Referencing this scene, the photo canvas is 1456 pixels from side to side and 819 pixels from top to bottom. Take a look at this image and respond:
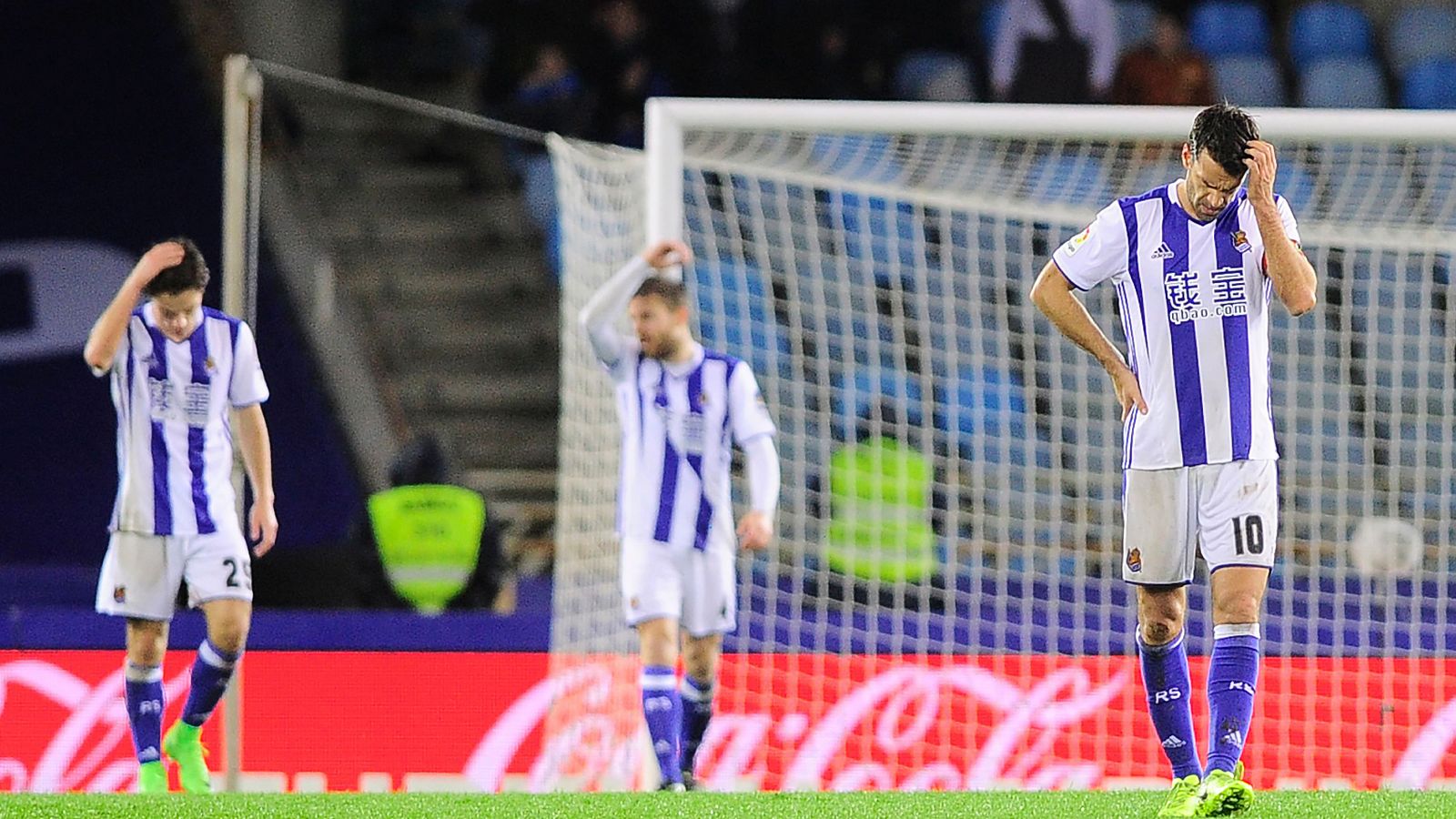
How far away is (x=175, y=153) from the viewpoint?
12133 mm

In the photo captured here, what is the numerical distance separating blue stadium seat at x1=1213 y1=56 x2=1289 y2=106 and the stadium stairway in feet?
14.0

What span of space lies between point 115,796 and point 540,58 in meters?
7.95

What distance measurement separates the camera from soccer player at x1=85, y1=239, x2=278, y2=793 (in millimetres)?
6172

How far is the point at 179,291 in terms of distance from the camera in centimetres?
608

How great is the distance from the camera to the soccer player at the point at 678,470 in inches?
260

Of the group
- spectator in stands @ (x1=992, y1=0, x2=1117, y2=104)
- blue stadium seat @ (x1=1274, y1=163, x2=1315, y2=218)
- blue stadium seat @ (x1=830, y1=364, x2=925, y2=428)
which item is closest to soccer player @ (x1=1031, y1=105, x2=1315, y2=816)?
blue stadium seat @ (x1=830, y1=364, x2=925, y2=428)

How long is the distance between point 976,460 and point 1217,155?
187 inches

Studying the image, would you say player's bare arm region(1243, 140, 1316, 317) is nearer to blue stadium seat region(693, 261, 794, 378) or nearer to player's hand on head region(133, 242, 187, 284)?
player's hand on head region(133, 242, 187, 284)

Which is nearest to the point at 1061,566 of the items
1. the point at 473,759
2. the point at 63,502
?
the point at 473,759

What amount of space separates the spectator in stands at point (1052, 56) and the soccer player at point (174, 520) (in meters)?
6.61

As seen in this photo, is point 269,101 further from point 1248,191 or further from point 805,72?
point 1248,191

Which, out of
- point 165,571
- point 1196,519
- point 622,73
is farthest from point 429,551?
point 622,73

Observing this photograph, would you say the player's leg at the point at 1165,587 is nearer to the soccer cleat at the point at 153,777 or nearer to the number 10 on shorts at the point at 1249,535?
the number 10 on shorts at the point at 1249,535

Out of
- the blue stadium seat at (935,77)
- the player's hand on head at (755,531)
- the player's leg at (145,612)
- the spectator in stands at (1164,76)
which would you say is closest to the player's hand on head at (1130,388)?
the player's hand on head at (755,531)
